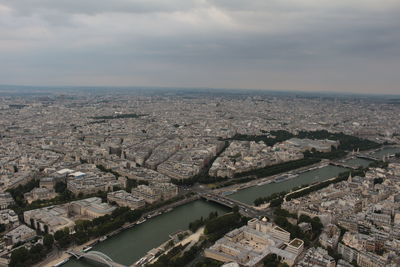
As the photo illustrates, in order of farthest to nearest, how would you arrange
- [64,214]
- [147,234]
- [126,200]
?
[126,200]
[64,214]
[147,234]

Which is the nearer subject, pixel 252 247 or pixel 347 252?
pixel 347 252

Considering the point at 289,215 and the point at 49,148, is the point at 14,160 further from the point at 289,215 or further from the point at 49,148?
the point at 289,215

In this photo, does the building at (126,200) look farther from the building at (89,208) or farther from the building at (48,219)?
the building at (48,219)

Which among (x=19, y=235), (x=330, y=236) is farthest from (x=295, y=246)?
(x=19, y=235)

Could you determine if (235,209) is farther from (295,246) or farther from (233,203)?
(295,246)

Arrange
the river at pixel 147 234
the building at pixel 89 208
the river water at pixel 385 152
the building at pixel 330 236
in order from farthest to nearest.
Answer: the river water at pixel 385 152 → the building at pixel 89 208 → the building at pixel 330 236 → the river at pixel 147 234

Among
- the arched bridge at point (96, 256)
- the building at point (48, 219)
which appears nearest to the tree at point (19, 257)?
the arched bridge at point (96, 256)

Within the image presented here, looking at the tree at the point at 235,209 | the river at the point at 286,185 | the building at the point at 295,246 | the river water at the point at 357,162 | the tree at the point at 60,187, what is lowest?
the tree at the point at 60,187
